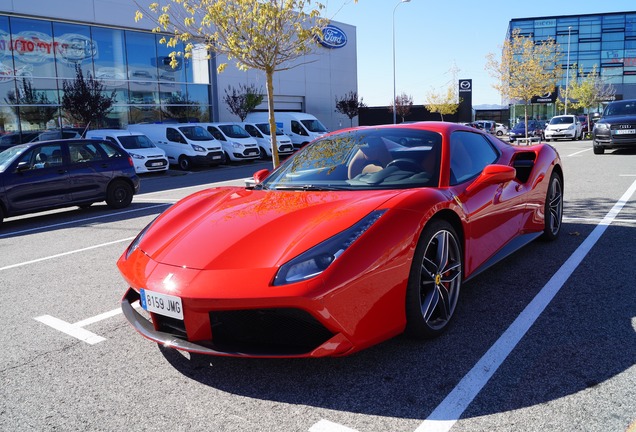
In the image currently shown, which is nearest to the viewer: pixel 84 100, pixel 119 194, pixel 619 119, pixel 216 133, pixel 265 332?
pixel 265 332

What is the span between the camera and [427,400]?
258 cm

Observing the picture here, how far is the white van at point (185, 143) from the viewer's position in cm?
2077

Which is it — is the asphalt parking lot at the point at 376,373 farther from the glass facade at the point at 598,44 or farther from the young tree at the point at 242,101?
the glass facade at the point at 598,44

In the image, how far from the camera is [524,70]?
110 ft

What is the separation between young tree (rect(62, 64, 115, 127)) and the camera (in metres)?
22.8

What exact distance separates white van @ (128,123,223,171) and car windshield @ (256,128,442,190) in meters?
17.0

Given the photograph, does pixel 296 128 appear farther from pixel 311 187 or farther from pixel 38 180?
pixel 311 187

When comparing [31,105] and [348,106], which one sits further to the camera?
[348,106]

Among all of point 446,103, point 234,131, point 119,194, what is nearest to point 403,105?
point 446,103

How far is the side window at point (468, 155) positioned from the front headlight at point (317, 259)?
1235 millimetres

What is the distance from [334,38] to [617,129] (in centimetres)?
2568

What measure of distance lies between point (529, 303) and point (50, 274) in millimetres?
4439

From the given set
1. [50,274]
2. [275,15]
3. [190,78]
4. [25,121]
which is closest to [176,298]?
[50,274]

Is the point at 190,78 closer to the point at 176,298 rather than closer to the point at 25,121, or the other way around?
the point at 25,121
